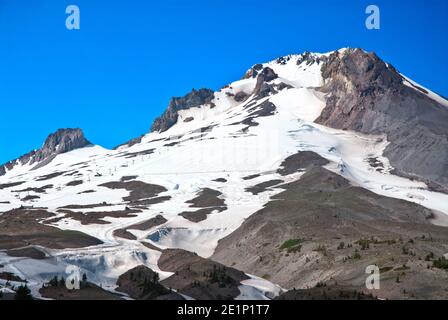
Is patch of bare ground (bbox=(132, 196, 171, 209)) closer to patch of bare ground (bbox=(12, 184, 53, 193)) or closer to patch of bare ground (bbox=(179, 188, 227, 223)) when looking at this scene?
patch of bare ground (bbox=(179, 188, 227, 223))

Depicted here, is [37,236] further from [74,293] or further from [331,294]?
[331,294]

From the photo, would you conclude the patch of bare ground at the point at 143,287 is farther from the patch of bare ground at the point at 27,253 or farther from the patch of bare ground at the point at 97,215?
the patch of bare ground at the point at 97,215

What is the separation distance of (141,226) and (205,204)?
23.8 m

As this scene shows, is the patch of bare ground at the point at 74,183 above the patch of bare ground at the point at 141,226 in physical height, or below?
above

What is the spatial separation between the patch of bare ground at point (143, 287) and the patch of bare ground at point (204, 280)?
2304 mm

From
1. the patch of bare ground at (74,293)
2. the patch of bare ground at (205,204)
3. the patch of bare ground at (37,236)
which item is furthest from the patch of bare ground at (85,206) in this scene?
the patch of bare ground at (74,293)

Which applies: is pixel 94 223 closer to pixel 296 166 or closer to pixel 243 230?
pixel 243 230

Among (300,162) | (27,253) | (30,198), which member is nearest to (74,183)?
(30,198)

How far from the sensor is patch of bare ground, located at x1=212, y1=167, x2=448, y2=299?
4547cm

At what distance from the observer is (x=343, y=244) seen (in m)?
62.4

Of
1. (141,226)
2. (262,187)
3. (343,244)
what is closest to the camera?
(343,244)

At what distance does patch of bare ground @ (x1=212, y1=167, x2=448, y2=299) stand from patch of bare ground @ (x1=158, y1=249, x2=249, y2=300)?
642cm

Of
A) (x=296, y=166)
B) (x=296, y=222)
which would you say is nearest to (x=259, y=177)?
(x=296, y=166)

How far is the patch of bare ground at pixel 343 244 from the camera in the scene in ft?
149
